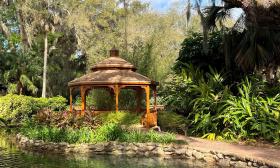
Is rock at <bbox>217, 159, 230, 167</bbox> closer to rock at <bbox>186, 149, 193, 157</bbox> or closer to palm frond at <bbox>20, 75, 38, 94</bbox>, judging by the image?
rock at <bbox>186, 149, 193, 157</bbox>

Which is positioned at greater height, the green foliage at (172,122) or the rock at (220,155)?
the green foliage at (172,122)

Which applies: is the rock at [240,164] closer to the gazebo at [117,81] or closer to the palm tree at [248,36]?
the palm tree at [248,36]

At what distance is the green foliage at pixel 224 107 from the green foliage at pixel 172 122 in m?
0.25

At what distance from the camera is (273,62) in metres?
17.7

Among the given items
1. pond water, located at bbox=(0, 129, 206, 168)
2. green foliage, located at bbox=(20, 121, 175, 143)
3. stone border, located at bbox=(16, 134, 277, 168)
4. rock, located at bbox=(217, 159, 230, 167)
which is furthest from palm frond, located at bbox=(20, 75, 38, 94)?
rock, located at bbox=(217, 159, 230, 167)

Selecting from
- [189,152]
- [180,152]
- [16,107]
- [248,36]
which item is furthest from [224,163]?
Answer: [16,107]

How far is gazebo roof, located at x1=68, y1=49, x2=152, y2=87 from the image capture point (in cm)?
1781

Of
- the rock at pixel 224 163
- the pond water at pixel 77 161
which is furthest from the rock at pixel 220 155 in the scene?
the pond water at pixel 77 161

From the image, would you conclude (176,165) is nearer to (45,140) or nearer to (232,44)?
(45,140)

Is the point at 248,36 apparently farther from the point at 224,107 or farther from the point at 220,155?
the point at 220,155

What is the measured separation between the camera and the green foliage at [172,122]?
17.0 meters

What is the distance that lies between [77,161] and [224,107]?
6.63 metres

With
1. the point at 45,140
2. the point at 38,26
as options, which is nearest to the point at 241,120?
the point at 45,140

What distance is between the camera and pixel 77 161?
39.0ft
